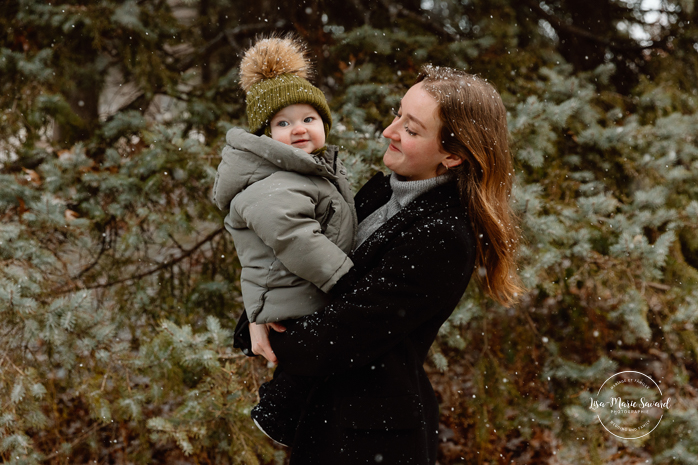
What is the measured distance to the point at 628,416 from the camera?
3271 millimetres

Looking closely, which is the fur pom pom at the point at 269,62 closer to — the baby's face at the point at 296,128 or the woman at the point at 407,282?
the baby's face at the point at 296,128

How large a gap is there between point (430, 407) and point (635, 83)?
396 centimetres

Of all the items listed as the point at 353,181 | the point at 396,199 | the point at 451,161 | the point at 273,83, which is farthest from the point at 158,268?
the point at 451,161

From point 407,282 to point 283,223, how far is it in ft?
1.35

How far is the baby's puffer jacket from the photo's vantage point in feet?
5.25

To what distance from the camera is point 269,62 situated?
1899 mm

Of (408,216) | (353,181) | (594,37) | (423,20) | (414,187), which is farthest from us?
(594,37)

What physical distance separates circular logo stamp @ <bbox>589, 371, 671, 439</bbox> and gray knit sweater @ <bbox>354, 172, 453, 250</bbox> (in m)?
2.02

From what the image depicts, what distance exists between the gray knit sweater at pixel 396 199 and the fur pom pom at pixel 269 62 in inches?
21.4

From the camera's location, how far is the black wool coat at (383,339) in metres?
1.59

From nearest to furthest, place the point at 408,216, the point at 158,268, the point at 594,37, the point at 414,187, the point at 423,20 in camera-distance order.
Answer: the point at 408,216, the point at 414,187, the point at 158,268, the point at 423,20, the point at 594,37

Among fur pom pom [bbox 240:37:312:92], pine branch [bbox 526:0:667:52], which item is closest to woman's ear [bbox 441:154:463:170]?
fur pom pom [bbox 240:37:312:92]

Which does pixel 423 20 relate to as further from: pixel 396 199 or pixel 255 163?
pixel 255 163

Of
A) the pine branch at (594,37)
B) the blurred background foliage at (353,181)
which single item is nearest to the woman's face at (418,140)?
the blurred background foliage at (353,181)
